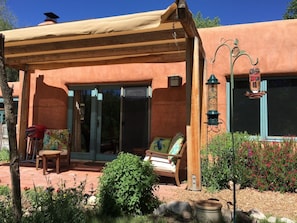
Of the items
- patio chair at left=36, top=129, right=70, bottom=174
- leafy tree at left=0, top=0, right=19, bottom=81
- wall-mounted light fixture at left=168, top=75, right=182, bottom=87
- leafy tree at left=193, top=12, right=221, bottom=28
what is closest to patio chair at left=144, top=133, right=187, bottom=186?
wall-mounted light fixture at left=168, top=75, right=182, bottom=87

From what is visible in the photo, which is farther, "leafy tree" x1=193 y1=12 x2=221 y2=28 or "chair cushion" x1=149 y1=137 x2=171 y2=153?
"leafy tree" x1=193 y1=12 x2=221 y2=28

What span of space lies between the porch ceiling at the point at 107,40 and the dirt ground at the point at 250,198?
2729 millimetres

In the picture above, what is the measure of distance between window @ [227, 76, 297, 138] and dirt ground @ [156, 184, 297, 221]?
5.45 feet

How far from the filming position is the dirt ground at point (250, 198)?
3.83 m

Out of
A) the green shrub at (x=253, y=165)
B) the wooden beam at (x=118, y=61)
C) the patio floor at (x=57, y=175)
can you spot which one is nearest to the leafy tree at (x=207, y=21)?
the wooden beam at (x=118, y=61)

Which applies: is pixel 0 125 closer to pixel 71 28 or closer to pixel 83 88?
pixel 83 88

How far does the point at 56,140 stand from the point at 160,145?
2.80 metres

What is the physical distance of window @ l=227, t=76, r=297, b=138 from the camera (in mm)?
5816

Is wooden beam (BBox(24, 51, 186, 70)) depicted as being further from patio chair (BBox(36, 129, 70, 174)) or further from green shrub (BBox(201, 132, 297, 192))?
green shrub (BBox(201, 132, 297, 192))

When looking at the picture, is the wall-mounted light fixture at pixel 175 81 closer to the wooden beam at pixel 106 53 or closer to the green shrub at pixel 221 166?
the wooden beam at pixel 106 53

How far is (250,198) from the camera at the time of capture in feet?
14.3

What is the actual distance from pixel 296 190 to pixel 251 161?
875mm

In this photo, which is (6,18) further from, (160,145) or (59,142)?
(160,145)

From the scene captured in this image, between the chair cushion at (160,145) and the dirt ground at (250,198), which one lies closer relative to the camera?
the dirt ground at (250,198)
